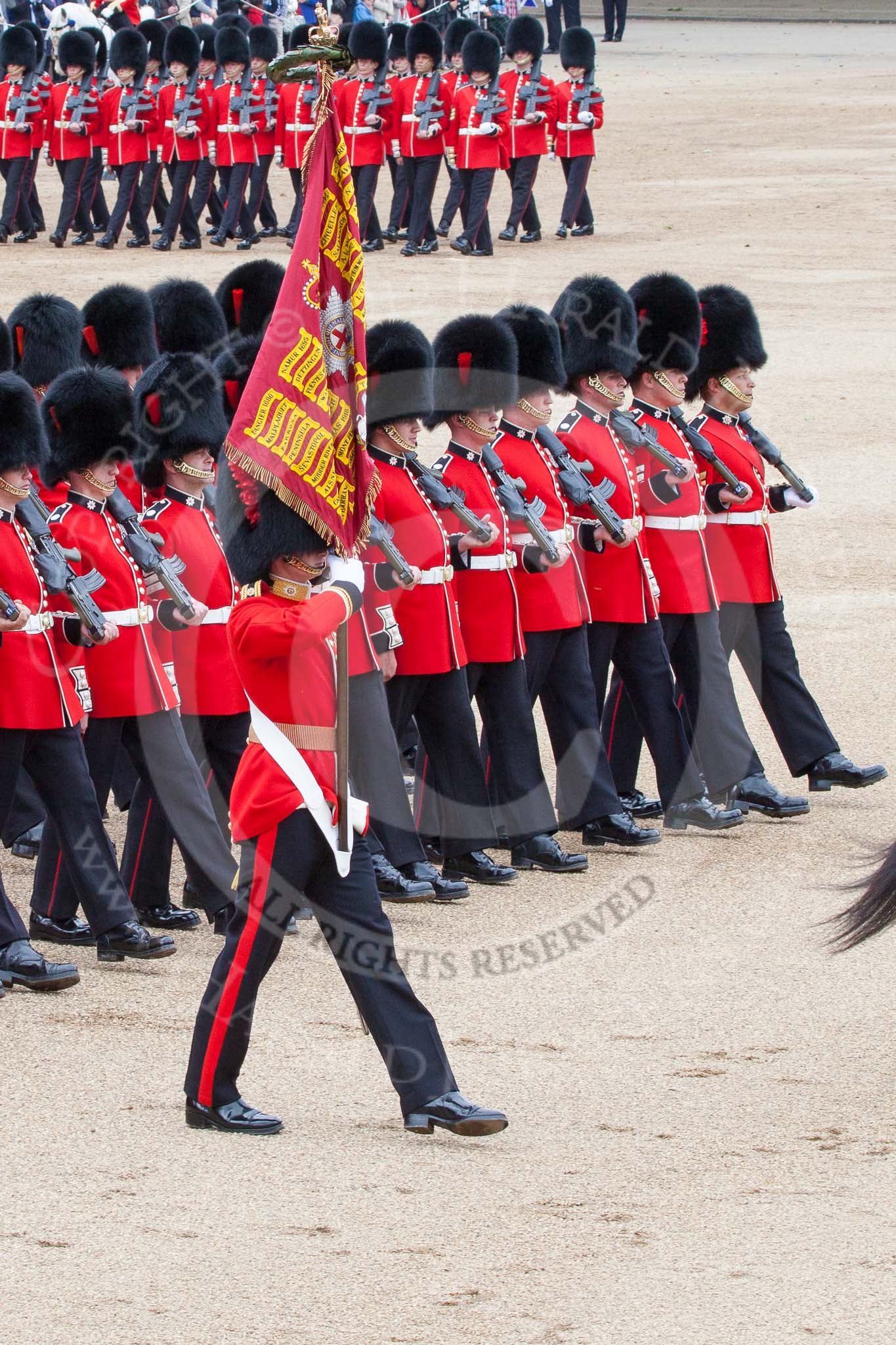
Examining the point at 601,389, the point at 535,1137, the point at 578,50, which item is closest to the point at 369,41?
the point at 578,50

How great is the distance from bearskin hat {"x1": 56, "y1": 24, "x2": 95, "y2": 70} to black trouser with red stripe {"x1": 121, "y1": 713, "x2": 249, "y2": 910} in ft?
32.7

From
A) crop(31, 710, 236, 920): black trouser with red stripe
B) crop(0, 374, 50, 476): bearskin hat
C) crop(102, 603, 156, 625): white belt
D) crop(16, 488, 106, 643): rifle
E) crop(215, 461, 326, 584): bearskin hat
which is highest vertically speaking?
crop(215, 461, 326, 584): bearskin hat

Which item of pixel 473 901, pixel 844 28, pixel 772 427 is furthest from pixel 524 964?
pixel 844 28

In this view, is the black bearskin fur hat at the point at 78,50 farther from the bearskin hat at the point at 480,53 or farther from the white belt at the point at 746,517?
the white belt at the point at 746,517

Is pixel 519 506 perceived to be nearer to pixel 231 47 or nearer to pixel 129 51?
pixel 231 47

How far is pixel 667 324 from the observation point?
591 centimetres

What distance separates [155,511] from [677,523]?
1492mm

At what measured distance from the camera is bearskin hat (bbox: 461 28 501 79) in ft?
44.4

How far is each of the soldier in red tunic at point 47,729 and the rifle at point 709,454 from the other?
6.10 ft

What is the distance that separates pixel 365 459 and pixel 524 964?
1329 millimetres

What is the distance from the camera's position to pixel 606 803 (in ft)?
17.9

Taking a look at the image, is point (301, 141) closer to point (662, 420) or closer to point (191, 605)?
point (662, 420)

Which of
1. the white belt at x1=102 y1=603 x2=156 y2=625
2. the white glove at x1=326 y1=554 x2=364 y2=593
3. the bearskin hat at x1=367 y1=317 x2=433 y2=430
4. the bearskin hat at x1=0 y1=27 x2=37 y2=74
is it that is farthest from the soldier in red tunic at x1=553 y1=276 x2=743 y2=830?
the bearskin hat at x1=0 y1=27 x2=37 y2=74

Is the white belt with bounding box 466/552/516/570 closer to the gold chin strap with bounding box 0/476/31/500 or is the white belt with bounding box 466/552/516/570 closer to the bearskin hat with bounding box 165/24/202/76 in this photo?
the gold chin strap with bounding box 0/476/31/500
